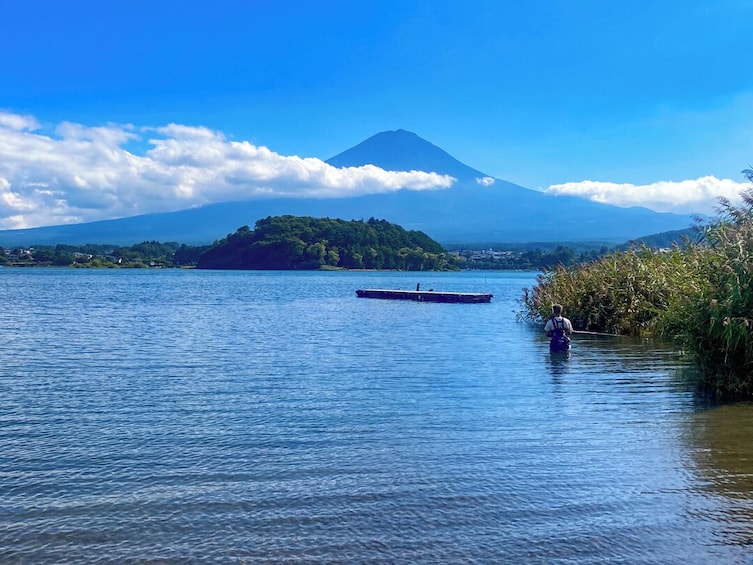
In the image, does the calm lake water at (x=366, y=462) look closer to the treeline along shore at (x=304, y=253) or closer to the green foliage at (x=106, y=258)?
the treeline along shore at (x=304, y=253)

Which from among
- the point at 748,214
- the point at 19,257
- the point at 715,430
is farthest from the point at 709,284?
the point at 19,257

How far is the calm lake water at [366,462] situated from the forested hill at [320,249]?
414 ft

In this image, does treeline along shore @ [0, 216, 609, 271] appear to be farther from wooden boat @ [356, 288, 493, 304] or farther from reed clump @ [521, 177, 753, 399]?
reed clump @ [521, 177, 753, 399]

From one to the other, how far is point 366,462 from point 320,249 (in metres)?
135

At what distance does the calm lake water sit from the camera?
284 inches

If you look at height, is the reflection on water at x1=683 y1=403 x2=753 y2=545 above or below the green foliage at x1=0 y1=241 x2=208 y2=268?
below

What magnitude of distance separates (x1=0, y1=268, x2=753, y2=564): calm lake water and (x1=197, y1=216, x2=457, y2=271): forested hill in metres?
126

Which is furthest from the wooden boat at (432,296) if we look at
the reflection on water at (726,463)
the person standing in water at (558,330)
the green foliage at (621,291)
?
the reflection on water at (726,463)

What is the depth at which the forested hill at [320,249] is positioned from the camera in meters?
147

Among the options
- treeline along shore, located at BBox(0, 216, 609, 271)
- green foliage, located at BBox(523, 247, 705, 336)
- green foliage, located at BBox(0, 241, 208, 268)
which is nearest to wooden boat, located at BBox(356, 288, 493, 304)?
green foliage, located at BBox(523, 247, 705, 336)

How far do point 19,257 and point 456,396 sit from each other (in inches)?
6624

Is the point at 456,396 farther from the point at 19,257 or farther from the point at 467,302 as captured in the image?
the point at 19,257

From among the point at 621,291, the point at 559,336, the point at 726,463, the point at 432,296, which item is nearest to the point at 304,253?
the point at 432,296

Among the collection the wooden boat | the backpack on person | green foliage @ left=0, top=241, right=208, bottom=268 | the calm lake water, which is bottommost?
the wooden boat
